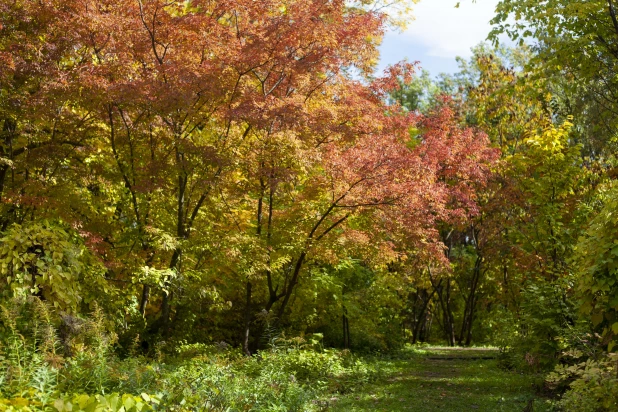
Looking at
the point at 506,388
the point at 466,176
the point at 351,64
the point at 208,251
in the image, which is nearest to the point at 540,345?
the point at 506,388

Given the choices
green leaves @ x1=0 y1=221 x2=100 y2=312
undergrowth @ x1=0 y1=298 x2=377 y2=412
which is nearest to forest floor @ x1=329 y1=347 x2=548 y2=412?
undergrowth @ x1=0 y1=298 x2=377 y2=412

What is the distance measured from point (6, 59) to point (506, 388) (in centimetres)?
831

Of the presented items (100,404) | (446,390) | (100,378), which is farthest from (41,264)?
(446,390)

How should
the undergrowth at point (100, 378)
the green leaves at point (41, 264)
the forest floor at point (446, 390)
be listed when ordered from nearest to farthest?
the undergrowth at point (100, 378) < the green leaves at point (41, 264) < the forest floor at point (446, 390)

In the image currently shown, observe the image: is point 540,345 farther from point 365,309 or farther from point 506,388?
point 365,309

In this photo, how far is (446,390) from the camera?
929cm

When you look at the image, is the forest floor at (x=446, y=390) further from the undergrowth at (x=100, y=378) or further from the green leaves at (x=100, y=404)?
the green leaves at (x=100, y=404)

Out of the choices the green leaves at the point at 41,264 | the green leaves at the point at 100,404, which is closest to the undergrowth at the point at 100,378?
the green leaves at the point at 100,404

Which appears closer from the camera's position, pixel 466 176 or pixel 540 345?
pixel 540 345

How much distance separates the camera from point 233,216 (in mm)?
11367

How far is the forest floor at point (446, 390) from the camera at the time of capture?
7.74 metres

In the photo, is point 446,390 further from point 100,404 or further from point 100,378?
point 100,404

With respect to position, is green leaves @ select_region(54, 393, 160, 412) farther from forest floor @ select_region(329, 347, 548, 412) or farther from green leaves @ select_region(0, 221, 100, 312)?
forest floor @ select_region(329, 347, 548, 412)

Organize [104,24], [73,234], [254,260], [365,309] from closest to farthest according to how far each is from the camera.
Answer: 1. [73,234]
2. [104,24]
3. [254,260]
4. [365,309]
